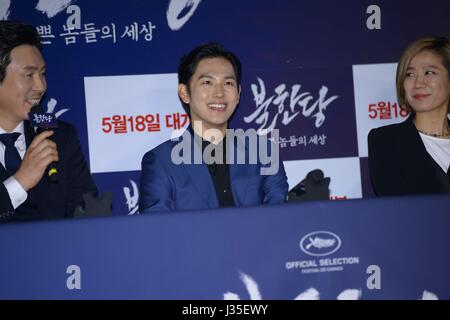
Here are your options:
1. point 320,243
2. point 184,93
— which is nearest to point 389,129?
point 184,93

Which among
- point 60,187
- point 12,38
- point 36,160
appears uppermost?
point 12,38

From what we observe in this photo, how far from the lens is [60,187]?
2607 mm

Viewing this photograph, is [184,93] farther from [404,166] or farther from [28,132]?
[404,166]

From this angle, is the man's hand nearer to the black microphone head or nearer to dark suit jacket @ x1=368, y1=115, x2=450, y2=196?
the black microphone head

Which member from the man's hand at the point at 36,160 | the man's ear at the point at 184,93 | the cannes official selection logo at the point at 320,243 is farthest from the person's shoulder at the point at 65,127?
the cannes official selection logo at the point at 320,243

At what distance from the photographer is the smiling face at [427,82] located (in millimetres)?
2787

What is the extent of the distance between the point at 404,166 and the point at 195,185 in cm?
106

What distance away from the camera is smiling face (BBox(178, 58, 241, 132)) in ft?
8.61

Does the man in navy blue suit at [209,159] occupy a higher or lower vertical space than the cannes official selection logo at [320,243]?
higher

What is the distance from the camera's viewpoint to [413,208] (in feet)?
4.99

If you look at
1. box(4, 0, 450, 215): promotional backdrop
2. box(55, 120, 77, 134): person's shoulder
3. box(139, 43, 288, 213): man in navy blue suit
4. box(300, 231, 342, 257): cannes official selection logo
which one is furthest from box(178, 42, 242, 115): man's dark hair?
box(300, 231, 342, 257): cannes official selection logo

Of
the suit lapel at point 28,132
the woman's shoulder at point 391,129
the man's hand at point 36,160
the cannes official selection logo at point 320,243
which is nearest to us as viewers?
the cannes official selection logo at point 320,243

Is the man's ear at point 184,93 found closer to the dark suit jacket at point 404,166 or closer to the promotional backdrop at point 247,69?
the promotional backdrop at point 247,69

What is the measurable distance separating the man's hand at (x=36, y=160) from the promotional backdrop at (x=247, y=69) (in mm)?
513
